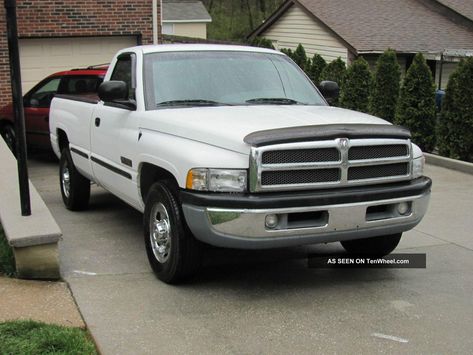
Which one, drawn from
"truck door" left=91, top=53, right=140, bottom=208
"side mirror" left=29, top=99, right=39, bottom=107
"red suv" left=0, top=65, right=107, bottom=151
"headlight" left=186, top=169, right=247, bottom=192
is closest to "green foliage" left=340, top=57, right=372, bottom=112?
"red suv" left=0, top=65, right=107, bottom=151

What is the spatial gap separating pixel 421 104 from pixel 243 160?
9021 mm

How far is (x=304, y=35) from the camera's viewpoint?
24.1 meters

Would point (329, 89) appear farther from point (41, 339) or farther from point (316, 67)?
point (316, 67)

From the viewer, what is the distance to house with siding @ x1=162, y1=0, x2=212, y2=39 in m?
45.4

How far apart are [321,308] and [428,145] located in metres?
8.82

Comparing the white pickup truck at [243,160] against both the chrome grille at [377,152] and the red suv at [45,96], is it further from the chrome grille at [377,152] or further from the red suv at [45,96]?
the red suv at [45,96]

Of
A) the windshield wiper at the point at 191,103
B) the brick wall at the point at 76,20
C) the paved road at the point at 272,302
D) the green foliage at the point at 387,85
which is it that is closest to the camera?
the paved road at the point at 272,302

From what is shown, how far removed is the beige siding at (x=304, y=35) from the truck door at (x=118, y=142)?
15.6m

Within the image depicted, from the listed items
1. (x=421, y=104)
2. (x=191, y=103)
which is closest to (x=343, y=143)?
(x=191, y=103)

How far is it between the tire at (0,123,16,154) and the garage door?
7.29ft

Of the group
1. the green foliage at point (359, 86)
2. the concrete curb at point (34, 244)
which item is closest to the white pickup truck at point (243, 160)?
the concrete curb at point (34, 244)

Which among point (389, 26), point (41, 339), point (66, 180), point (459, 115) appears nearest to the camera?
point (41, 339)

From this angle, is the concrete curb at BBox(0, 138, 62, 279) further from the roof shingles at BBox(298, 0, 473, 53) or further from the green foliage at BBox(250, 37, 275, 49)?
the green foliage at BBox(250, 37, 275, 49)

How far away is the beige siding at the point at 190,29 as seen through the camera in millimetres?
46000
